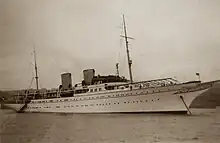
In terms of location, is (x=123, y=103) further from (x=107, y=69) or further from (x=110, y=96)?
(x=107, y=69)

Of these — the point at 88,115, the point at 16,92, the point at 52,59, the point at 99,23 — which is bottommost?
the point at 88,115

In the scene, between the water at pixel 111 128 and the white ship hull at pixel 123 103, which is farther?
the white ship hull at pixel 123 103

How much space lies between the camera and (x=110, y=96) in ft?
10.1

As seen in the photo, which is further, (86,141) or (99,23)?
(99,23)

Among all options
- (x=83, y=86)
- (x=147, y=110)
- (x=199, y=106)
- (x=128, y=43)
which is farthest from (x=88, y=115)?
(x=199, y=106)

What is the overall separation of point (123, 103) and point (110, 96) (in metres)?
0.12

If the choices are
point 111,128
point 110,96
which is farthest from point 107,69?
point 111,128

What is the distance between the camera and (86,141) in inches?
112

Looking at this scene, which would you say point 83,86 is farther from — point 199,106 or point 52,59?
point 199,106

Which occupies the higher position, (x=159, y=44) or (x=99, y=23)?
(x=99, y=23)

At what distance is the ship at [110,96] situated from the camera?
118 inches

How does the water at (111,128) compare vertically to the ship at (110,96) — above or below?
below

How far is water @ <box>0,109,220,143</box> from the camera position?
2.81 meters

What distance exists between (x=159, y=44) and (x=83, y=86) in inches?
27.5
